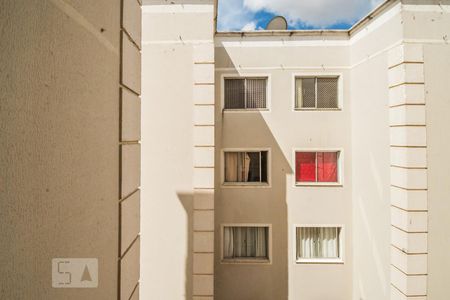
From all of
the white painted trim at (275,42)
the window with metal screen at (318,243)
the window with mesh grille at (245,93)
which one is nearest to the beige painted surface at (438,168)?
the window with metal screen at (318,243)

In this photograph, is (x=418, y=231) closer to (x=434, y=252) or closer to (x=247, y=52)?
(x=434, y=252)

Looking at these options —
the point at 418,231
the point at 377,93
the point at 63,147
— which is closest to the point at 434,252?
the point at 418,231

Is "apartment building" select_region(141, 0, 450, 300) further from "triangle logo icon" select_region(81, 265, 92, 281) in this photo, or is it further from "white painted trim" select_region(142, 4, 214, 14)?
"triangle logo icon" select_region(81, 265, 92, 281)

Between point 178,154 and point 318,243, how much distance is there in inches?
248

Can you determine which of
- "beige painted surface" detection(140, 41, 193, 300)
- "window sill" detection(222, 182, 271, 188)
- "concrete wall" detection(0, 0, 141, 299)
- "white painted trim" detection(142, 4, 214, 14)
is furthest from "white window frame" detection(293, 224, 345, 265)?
"white painted trim" detection(142, 4, 214, 14)

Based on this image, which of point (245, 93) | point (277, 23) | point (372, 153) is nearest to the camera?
point (372, 153)

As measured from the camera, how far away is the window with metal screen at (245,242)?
892cm

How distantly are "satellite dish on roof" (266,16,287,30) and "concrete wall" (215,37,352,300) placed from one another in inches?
73.3

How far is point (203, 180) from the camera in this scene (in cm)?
646

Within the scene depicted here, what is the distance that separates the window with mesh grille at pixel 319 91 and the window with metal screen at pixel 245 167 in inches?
98.2

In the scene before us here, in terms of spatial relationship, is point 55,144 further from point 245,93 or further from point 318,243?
point 318,243

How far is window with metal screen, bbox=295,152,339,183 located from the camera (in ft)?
29.5

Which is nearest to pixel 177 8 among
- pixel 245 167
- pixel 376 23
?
pixel 245 167

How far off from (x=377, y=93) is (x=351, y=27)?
9.77 feet
